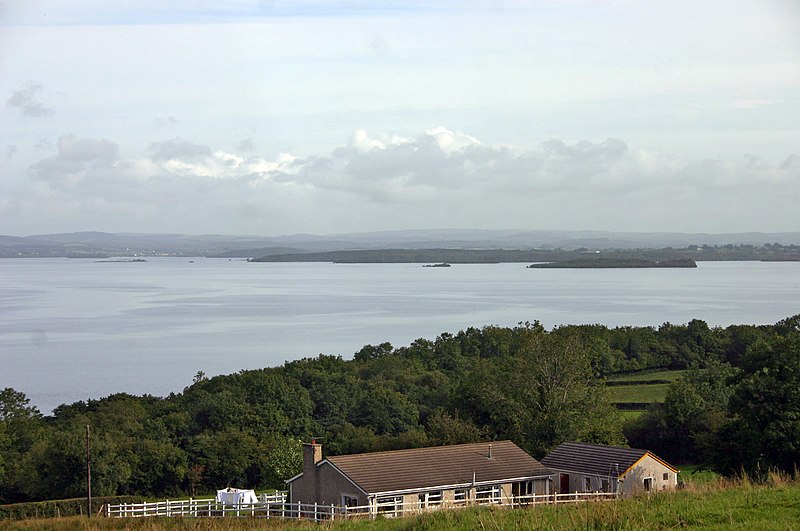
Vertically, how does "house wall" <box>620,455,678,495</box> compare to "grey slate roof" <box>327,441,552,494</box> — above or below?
below

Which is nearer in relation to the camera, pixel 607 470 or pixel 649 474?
pixel 607 470

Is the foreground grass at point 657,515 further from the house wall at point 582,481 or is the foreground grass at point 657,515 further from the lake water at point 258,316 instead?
the lake water at point 258,316

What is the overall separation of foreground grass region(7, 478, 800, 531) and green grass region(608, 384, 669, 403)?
115 ft

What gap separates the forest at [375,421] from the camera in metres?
23.2

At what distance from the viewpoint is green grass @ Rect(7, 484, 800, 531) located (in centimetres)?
921

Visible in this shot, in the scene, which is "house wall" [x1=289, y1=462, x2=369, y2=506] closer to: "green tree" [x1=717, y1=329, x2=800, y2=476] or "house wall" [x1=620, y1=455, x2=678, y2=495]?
"house wall" [x1=620, y1=455, x2=678, y2=495]

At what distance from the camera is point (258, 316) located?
114m

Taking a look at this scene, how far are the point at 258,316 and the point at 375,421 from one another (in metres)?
72.5

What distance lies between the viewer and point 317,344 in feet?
277

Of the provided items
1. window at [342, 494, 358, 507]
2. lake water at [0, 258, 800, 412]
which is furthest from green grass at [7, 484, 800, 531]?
lake water at [0, 258, 800, 412]

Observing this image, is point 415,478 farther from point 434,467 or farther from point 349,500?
point 349,500

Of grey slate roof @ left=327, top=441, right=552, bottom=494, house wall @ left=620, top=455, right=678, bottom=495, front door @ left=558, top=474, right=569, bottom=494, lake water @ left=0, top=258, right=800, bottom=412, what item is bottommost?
lake water @ left=0, top=258, right=800, bottom=412

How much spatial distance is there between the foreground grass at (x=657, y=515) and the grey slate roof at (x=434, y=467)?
7.62 metres

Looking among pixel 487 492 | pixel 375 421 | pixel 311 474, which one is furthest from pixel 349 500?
pixel 375 421
